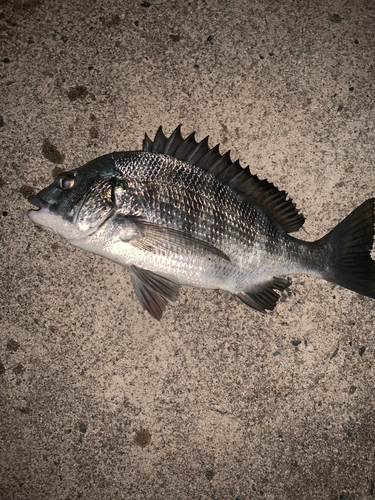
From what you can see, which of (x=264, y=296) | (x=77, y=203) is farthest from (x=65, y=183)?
(x=264, y=296)

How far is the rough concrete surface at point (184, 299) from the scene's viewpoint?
2.34 metres

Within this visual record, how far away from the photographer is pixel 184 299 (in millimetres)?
2422

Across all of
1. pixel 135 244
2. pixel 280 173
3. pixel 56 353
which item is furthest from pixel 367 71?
pixel 56 353

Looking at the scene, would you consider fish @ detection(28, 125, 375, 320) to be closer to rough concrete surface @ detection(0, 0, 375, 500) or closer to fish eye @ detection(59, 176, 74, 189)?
fish eye @ detection(59, 176, 74, 189)

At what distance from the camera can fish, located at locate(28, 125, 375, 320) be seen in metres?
1.93

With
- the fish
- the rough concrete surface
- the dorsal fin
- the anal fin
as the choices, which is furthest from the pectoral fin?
the dorsal fin

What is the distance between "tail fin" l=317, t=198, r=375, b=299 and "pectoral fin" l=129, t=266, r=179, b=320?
999 mm

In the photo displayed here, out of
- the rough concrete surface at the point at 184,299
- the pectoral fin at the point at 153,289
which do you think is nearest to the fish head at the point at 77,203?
the pectoral fin at the point at 153,289

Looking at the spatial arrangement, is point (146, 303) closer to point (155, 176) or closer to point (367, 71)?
point (155, 176)

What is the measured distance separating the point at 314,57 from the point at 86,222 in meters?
2.18

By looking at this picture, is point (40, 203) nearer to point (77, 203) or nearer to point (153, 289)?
point (77, 203)

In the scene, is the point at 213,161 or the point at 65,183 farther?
the point at 213,161

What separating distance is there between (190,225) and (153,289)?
453 millimetres

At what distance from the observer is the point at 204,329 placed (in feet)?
7.91
